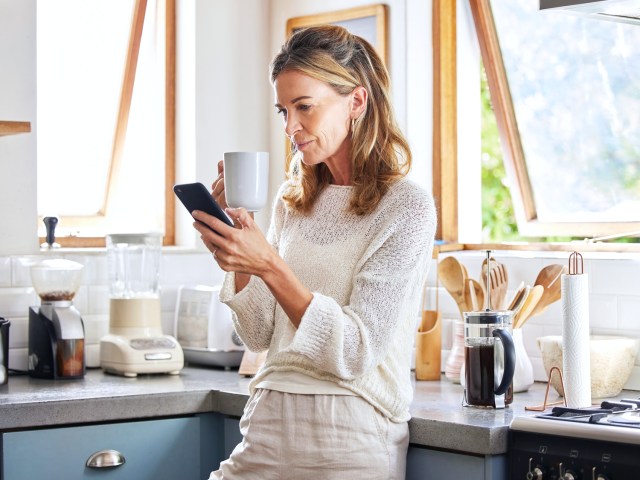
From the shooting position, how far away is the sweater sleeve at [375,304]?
2.20m

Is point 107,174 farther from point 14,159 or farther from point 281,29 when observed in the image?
point 281,29

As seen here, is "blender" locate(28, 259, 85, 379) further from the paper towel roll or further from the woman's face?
the paper towel roll

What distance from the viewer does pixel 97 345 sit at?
3.62 m

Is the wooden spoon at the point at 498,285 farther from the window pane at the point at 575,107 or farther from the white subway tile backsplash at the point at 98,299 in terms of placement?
the white subway tile backsplash at the point at 98,299

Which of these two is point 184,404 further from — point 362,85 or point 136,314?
point 362,85

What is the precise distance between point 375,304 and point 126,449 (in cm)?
99

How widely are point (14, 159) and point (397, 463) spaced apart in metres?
1.69

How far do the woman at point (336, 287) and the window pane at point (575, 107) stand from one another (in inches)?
43.5

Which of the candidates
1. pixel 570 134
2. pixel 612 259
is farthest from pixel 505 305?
pixel 570 134

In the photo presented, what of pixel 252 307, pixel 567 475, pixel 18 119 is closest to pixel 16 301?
pixel 18 119

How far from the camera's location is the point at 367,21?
3.74 metres

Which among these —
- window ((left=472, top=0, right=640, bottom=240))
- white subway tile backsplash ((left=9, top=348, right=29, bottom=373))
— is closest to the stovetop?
window ((left=472, top=0, right=640, bottom=240))

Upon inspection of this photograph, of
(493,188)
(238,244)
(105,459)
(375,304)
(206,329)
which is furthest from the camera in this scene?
(493,188)

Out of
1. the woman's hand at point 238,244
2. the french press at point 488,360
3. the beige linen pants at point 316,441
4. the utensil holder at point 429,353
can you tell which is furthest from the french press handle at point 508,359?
the woman's hand at point 238,244
